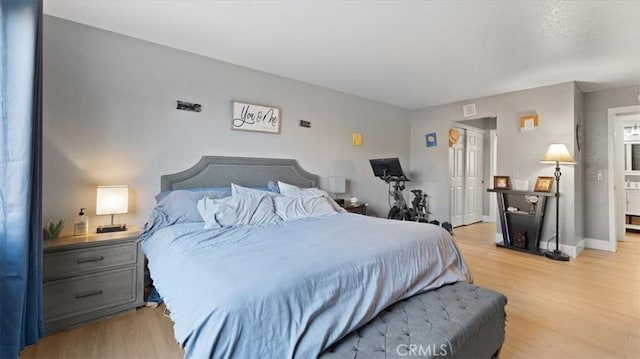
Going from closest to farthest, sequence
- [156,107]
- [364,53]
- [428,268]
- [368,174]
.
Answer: [428,268], [156,107], [364,53], [368,174]

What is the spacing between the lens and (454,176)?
5.75 meters

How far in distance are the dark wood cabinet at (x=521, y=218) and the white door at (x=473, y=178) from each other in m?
1.64

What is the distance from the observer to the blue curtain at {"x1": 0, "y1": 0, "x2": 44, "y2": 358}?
1.57 meters

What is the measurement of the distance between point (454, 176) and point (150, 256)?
540 centimetres

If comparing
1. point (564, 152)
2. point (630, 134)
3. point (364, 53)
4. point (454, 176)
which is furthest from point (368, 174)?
point (630, 134)

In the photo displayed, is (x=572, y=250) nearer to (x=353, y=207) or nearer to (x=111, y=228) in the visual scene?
(x=353, y=207)

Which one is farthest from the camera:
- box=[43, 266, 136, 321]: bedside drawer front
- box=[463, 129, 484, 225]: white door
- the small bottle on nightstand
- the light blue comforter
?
box=[463, 129, 484, 225]: white door

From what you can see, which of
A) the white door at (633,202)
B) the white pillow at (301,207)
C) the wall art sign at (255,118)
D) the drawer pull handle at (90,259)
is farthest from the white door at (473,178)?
the drawer pull handle at (90,259)

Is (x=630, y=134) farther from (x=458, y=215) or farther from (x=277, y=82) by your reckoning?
(x=277, y=82)

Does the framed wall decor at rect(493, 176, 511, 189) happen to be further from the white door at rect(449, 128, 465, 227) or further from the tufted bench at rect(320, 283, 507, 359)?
the tufted bench at rect(320, 283, 507, 359)

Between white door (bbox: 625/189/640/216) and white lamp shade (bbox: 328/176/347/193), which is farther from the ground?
white lamp shade (bbox: 328/176/347/193)

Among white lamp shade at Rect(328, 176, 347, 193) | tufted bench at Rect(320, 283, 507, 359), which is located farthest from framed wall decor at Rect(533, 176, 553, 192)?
tufted bench at Rect(320, 283, 507, 359)

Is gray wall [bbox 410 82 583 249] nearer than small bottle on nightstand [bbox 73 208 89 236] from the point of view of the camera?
No

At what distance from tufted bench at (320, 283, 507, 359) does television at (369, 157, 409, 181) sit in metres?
2.78
